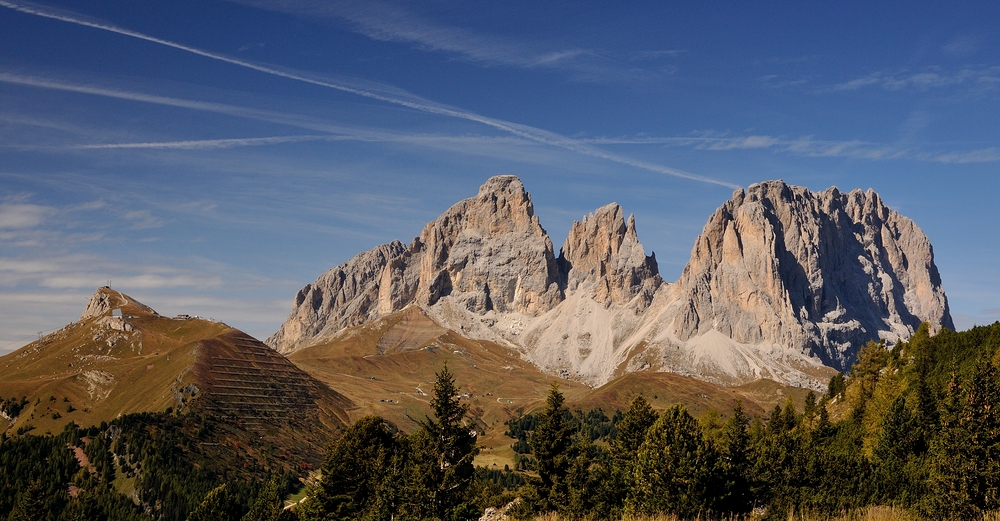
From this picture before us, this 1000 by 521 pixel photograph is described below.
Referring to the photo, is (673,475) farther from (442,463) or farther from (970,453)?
(442,463)

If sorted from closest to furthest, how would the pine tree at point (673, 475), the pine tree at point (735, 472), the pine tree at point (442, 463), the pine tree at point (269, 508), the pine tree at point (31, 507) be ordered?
1. the pine tree at point (673, 475)
2. the pine tree at point (735, 472)
3. the pine tree at point (442, 463)
4. the pine tree at point (269, 508)
5. the pine tree at point (31, 507)

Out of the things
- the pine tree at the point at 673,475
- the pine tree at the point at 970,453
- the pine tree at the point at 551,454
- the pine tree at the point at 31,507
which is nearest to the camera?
the pine tree at the point at 970,453

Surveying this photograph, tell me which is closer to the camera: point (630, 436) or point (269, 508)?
point (630, 436)

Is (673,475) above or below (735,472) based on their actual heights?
above

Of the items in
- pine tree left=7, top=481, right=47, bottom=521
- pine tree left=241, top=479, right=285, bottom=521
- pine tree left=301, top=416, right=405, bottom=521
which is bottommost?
pine tree left=7, top=481, right=47, bottom=521

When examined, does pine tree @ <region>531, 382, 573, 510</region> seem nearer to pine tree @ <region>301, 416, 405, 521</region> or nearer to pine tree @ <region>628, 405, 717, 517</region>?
pine tree @ <region>301, 416, 405, 521</region>

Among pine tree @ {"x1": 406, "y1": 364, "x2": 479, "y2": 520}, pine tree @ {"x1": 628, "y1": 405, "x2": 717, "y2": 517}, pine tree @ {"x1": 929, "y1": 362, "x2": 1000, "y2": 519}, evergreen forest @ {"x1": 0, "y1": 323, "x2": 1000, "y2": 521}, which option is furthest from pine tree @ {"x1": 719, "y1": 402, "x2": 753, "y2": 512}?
pine tree @ {"x1": 406, "y1": 364, "x2": 479, "y2": 520}

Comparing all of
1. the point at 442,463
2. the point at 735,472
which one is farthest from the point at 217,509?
the point at 735,472

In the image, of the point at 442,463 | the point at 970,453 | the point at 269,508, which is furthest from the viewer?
the point at 269,508

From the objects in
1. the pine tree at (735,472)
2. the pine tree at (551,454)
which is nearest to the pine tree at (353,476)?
the pine tree at (551,454)

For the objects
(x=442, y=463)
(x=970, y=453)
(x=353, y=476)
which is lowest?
(x=353, y=476)

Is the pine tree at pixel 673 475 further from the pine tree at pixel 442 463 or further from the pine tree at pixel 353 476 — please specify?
the pine tree at pixel 353 476

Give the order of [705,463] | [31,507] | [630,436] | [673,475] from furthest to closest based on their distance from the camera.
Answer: [31,507] → [630,436] → [705,463] → [673,475]

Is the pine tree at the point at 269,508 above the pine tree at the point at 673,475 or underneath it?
underneath
